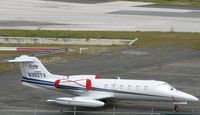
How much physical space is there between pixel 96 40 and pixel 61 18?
20746mm

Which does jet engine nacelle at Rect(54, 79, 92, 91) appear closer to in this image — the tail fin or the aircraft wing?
the tail fin

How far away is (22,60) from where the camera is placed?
135ft

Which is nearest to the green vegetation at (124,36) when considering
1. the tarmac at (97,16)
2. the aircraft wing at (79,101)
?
the tarmac at (97,16)

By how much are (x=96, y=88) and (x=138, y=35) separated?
3488cm

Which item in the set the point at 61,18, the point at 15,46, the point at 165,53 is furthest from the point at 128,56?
the point at 61,18

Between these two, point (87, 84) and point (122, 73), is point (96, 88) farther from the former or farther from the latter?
point (122, 73)

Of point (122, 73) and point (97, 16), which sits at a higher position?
point (97, 16)

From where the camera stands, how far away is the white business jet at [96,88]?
39.0 meters

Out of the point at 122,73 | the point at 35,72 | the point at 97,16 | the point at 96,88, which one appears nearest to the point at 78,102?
the point at 96,88

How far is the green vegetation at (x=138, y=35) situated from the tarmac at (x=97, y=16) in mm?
4319

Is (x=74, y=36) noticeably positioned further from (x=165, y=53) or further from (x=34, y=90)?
(x=34, y=90)

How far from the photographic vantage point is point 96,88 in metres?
40.7

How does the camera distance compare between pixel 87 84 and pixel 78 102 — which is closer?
pixel 78 102

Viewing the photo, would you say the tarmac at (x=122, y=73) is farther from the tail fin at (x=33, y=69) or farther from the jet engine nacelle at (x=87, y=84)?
the tail fin at (x=33, y=69)
